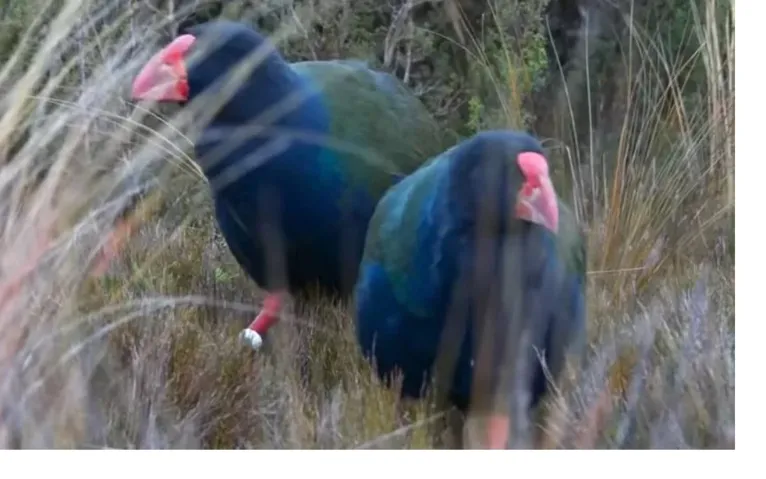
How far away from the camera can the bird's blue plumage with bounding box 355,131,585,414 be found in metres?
1.72

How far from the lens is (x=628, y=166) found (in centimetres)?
186

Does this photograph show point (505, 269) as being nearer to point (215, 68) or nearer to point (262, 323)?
point (262, 323)

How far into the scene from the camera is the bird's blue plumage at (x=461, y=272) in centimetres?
172

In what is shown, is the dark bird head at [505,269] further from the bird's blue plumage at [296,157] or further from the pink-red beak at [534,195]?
the bird's blue plumage at [296,157]

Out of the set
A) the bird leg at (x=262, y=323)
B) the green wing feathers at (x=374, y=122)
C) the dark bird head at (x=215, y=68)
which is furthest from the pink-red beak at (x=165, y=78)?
the bird leg at (x=262, y=323)

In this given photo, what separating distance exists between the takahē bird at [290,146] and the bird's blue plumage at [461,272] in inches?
3.5

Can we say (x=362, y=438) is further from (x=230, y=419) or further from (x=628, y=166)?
(x=628, y=166)

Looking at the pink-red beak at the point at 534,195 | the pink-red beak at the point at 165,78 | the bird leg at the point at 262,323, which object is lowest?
the bird leg at the point at 262,323

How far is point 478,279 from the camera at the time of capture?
1.74 m

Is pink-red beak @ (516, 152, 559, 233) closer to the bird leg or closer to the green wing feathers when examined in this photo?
the green wing feathers

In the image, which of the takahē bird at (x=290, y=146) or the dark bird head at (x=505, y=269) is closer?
the dark bird head at (x=505, y=269)

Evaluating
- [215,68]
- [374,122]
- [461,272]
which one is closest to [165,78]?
[215,68]
